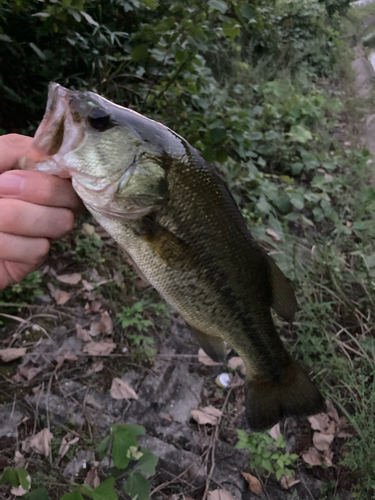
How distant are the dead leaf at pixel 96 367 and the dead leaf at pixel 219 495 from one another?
3.18 ft

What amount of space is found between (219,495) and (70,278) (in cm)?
172

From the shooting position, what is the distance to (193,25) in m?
2.00

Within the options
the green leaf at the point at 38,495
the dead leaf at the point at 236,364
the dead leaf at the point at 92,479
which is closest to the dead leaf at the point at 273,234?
the dead leaf at the point at 236,364

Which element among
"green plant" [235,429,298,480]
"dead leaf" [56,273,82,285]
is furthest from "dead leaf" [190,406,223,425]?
"dead leaf" [56,273,82,285]

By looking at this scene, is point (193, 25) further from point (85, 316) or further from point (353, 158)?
point (353, 158)

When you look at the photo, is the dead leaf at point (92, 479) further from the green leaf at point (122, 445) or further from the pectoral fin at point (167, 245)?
the pectoral fin at point (167, 245)

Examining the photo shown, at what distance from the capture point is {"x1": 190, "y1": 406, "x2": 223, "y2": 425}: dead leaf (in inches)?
84.0

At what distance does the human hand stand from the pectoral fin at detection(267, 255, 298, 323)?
82 cm

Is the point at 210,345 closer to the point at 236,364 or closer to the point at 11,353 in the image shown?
the point at 236,364

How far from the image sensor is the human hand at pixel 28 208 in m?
1.05

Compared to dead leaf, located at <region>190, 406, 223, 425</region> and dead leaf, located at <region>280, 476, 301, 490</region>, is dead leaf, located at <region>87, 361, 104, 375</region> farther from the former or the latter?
dead leaf, located at <region>280, 476, 301, 490</region>

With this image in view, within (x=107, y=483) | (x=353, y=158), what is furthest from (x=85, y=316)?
(x=353, y=158)

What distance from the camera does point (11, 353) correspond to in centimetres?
207

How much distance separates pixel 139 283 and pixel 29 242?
169 cm
